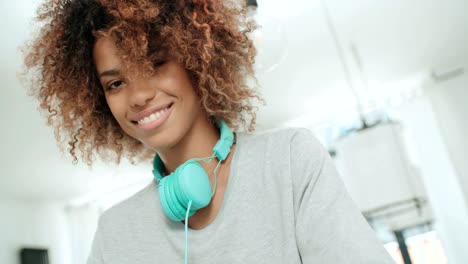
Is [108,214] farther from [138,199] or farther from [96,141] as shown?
[96,141]

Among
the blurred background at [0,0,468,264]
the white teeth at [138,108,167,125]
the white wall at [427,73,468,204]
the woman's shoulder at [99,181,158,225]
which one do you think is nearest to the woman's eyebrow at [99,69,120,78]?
the white teeth at [138,108,167,125]

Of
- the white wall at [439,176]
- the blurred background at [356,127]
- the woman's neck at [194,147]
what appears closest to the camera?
the woman's neck at [194,147]

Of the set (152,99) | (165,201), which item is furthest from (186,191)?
(152,99)

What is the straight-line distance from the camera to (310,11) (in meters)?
2.86

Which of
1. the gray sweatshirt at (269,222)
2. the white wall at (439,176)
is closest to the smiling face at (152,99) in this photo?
the gray sweatshirt at (269,222)

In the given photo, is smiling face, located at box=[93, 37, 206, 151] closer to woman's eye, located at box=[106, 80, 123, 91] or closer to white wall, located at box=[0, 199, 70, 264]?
woman's eye, located at box=[106, 80, 123, 91]

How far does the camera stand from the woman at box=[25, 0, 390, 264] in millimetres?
711

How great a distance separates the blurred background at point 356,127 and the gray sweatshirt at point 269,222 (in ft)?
4.71

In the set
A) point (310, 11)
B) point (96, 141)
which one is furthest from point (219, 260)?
point (310, 11)

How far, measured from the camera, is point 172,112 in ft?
2.65

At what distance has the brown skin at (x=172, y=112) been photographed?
0.80 meters

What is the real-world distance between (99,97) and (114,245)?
29 cm

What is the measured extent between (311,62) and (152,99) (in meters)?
2.83

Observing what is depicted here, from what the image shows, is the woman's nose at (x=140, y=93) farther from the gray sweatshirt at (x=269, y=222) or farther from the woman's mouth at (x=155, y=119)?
the gray sweatshirt at (x=269, y=222)
